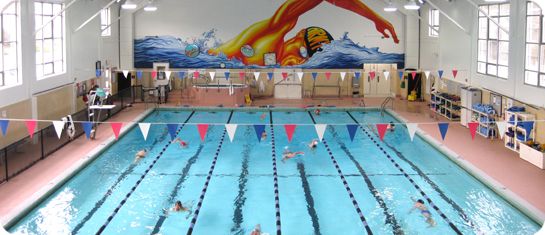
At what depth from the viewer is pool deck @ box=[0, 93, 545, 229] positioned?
10289 millimetres

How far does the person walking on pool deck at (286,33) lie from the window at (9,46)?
10803 millimetres

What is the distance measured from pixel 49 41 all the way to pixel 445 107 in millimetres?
12185

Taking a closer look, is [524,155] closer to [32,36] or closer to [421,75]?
[421,75]

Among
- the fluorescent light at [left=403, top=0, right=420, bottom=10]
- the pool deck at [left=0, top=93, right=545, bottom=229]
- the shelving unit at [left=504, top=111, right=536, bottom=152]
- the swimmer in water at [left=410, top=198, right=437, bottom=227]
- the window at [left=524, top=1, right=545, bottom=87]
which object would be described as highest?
the fluorescent light at [left=403, top=0, right=420, bottom=10]

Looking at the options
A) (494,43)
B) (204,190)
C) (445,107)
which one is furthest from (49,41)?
(494,43)

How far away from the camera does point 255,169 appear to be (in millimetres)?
12930

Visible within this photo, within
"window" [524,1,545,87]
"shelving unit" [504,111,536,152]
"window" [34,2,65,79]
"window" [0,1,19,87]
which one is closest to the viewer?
"window" [524,1,545,87]

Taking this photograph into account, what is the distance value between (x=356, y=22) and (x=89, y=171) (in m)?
14.3

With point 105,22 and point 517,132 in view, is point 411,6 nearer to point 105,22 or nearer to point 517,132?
point 517,132

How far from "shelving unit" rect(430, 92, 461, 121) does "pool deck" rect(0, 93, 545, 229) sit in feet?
1.43

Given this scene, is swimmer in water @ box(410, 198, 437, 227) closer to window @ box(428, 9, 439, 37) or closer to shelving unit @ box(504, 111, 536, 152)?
shelving unit @ box(504, 111, 536, 152)

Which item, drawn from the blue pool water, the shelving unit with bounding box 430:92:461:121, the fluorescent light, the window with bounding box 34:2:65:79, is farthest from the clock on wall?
the window with bounding box 34:2:65:79

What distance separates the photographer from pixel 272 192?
36.8ft

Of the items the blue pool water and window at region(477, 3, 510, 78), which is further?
window at region(477, 3, 510, 78)
